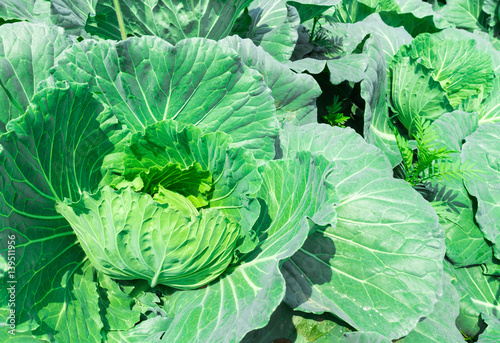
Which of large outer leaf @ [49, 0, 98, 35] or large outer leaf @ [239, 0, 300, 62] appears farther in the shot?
large outer leaf @ [239, 0, 300, 62]

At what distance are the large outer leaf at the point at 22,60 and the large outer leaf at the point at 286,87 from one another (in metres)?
1.04

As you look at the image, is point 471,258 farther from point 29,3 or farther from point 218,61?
point 29,3

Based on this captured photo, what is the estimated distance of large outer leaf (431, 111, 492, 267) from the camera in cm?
255

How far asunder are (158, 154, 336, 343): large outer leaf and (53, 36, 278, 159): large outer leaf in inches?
9.2

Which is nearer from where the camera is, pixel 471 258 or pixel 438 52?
pixel 471 258

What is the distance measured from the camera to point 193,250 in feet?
4.91

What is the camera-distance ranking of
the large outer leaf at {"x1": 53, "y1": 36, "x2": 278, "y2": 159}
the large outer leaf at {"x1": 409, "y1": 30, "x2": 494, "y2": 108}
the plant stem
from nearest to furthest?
1. the large outer leaf at {"x1": 53, "y1": 36, "x2": 278, "y2": 159}
2. the plant stem
3. the large outer leaf at {"x1": 409, "y1": 30, "x2": 494, "y2": 108}

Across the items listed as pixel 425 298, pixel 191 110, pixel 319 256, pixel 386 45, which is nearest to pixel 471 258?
pixel 425 298

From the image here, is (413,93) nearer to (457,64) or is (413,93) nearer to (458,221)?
(457,64)

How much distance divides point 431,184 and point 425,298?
1.12 metres

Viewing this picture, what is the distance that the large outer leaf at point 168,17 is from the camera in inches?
92.3

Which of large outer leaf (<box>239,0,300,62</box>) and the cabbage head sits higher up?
large outer leaf (<box>239,0,300,62</box>)

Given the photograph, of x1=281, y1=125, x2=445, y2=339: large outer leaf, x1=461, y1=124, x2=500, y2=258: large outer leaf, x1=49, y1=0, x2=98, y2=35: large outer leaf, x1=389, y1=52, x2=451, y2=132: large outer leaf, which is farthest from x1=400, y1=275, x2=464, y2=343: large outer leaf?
x1=49, y1=0, x2=98, y2=35: large outer leaf

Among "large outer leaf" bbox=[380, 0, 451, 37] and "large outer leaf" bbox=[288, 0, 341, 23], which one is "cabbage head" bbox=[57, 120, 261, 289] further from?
"large outer leaf" bbox=[380, 0, 451, 37]
